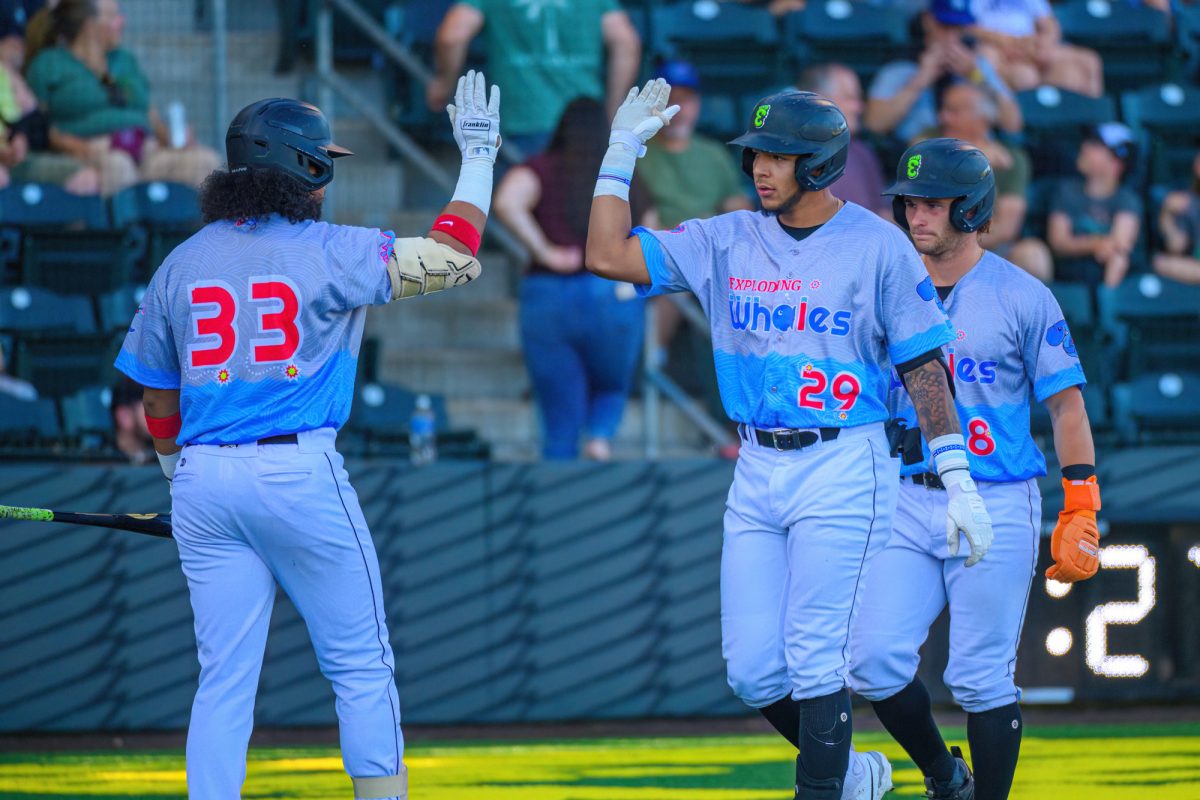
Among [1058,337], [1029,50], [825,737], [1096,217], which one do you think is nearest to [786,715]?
[825,737]

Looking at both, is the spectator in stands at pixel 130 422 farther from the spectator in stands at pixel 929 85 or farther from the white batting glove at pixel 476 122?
the spectator in stands at pixel 929 85

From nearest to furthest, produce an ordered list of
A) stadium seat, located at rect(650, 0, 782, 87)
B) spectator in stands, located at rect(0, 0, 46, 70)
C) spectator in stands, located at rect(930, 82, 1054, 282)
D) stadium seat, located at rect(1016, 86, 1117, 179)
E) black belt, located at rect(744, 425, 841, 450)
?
black belt, located at rect(744, 425, 841, 450)
spectator in stands, located at rect(0, 0, 46, 70)
spectator in stands, located at rect(930, 82, 1054, 282)
stadium seat, located at rect(1016, 86, 1117, 179)
stadium seat, located at rect(650, 0, 782, 87)

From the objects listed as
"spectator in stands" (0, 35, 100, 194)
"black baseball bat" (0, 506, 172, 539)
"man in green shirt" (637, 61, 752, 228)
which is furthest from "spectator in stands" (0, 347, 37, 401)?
"man in green shirt" (637, 61, 752, 228)

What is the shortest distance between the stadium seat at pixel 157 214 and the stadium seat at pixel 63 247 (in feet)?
0.21

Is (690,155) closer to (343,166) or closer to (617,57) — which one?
(617,57)

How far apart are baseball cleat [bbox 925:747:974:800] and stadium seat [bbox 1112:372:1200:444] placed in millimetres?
3158

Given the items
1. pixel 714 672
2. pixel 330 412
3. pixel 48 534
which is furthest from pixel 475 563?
pixel 330 412

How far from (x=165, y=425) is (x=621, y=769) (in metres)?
2.62

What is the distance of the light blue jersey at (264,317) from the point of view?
171 inches

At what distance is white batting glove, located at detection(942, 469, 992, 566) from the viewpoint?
4645 mm

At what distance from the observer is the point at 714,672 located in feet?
24.6

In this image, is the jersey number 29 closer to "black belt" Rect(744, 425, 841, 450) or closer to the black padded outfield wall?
"black belt" Rect(744, 425, 841, 450)

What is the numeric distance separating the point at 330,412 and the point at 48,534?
3.26m

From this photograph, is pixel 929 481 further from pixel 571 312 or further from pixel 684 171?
pixel 684 171
